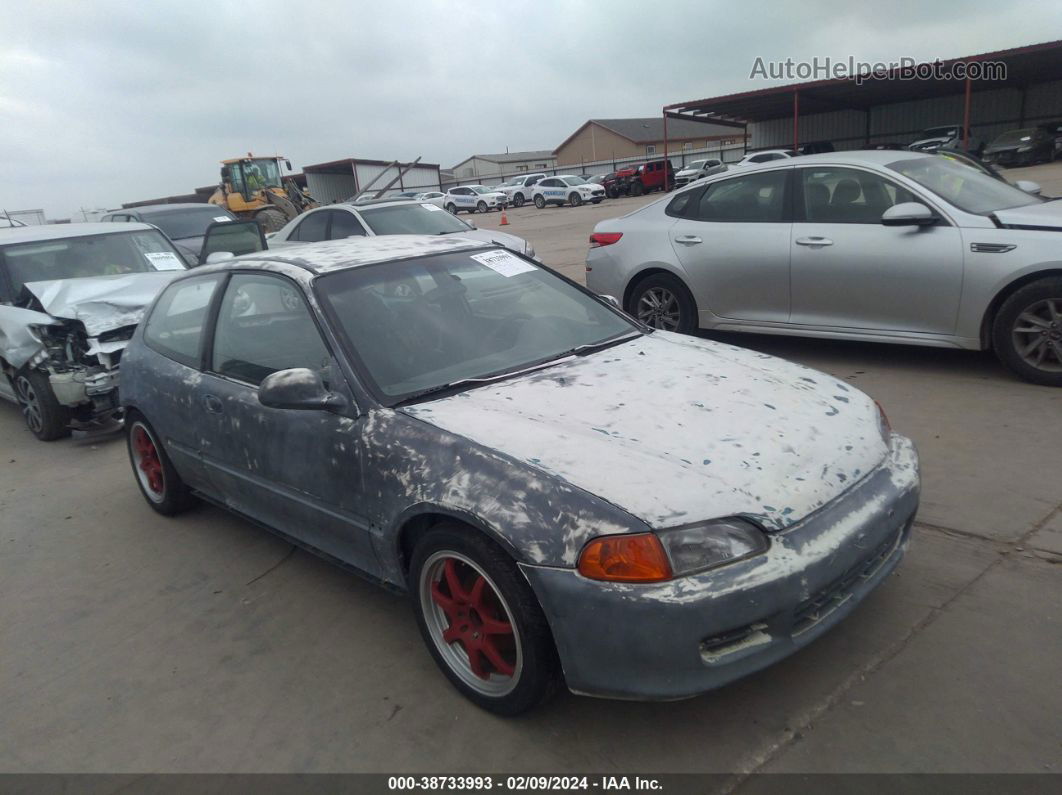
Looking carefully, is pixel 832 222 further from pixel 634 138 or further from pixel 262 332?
pixel 634 138

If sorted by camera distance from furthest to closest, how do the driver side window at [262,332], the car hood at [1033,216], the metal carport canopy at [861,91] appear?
the metal carport canopy at [861,91] < the car hood at [1033,216] < the driver side window at [262,332]

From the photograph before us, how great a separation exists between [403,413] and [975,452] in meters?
3.17

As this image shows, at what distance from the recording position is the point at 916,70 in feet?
84.4

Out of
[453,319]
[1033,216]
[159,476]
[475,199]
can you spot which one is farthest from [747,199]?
[475,199]

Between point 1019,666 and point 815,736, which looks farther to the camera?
point 1019,666

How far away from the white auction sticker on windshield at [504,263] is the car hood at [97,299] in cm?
338

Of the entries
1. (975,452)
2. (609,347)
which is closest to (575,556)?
(609,347)

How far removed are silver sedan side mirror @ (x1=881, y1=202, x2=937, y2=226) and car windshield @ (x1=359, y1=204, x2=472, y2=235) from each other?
6266mm

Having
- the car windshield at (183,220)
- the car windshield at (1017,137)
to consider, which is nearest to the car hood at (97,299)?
the car windshield at (183,220)

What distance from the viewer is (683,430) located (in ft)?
8.44

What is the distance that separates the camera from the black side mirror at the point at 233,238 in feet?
30.0

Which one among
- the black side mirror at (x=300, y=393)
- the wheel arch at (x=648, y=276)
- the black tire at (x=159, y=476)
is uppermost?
the black side mirror at (x=300, y=393)

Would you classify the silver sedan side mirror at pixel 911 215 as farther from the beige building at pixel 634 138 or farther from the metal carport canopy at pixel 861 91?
the beige building at pixel 634 138

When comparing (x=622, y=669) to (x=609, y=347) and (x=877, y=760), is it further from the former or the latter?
(x=609, y=347)
